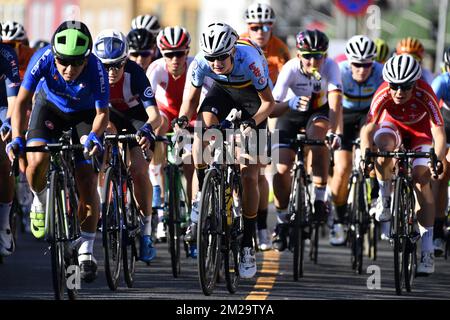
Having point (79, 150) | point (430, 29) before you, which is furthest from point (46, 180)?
point (430, 29)

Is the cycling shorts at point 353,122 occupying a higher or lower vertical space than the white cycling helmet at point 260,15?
lower

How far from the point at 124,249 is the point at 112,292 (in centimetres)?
37

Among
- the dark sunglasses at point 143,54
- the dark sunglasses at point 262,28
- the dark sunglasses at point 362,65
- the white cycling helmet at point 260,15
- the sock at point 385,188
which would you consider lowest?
the sock at point 385,188

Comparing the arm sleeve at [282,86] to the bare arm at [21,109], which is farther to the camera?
the arm sleeve at [282,86]

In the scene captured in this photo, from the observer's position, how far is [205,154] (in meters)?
12.0

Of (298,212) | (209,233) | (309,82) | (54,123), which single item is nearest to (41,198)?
(54,123)

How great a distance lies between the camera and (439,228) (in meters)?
14.9

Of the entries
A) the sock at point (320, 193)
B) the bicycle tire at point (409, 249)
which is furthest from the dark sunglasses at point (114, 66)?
the sock at point (320, 193)

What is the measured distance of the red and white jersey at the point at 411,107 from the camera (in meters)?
13.0

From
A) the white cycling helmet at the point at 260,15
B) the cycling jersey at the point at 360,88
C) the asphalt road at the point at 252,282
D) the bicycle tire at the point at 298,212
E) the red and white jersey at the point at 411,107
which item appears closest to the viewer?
Result: the asphalt road at the point at 252,282

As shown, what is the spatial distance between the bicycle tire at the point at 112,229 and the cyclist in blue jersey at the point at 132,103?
0.53 m

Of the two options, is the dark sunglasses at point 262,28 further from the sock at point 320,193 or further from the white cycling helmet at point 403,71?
the white cycling helmet at point 403,71

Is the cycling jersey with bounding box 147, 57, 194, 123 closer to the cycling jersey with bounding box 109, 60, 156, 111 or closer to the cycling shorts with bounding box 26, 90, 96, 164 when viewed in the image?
the cycling jersey with bounding box 109, 60, 156, 111

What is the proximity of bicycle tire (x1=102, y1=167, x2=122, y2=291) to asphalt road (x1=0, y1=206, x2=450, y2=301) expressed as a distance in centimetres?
16
